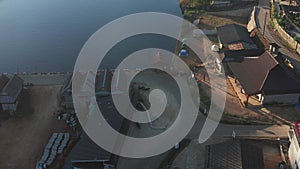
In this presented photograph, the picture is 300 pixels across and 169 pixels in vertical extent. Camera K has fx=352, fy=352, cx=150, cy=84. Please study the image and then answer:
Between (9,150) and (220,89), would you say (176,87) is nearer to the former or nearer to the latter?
(220,89)

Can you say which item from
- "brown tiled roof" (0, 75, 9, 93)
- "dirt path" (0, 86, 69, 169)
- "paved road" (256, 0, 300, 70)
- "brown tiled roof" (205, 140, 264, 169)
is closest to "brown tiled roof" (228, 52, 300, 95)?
"paved road" (256, 0, 300, 70)

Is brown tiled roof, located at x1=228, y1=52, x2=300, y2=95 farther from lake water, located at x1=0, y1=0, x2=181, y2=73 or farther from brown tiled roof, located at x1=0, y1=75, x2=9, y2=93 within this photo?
brown tiled roof, located at x1=0, y1=75, x2=9, y2=93

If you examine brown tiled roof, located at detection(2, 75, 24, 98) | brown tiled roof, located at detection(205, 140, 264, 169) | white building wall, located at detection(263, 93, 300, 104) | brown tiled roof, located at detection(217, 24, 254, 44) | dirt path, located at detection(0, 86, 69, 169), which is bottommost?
dirt path, located at detection(0, 86, 69, 169)

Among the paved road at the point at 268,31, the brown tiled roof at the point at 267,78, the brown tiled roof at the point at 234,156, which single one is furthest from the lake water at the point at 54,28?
the brown tiled roof at the point at 234,156

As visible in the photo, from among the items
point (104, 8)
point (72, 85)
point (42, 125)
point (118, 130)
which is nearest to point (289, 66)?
point (118, 130)

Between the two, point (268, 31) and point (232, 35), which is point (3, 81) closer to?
point (232, 35)

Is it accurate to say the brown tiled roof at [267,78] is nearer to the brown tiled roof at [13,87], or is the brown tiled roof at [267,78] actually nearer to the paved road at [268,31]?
the paved road at [268,31]

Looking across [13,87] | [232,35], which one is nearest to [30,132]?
[13,87]
